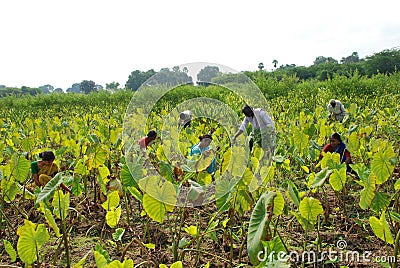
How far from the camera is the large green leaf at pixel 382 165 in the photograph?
6.78 feet

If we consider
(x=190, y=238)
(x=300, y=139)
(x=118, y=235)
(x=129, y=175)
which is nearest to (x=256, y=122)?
(x=300, y=139)

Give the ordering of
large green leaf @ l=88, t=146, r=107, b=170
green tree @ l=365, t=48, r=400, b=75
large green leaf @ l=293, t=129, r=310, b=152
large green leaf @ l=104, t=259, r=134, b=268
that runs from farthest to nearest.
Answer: green tree @ l=365, t=48, r=400, b=75
large green leaf @ l=293, t=129, r=310, b=152
large green leaf @ l=88, t=146, r=107, b=170
large green leaf @ l=104, t=259, r=134, b=268

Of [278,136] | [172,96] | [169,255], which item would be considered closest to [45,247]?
[169,255]

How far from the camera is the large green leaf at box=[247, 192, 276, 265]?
117cm

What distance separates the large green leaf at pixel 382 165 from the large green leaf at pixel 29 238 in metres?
1.68

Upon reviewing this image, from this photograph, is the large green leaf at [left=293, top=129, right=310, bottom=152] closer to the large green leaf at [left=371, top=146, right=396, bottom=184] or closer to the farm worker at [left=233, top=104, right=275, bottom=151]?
the farm worker at [left=233, top=104, right=275, bottom=151]

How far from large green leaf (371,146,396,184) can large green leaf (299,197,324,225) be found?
547 mm

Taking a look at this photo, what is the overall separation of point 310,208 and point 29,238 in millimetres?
1214

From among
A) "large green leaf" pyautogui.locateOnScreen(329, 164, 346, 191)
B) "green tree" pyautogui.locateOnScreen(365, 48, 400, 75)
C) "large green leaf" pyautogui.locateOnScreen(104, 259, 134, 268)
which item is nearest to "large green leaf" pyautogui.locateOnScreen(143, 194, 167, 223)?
"large green leaf" pyautogui.locateOnScreen(104, 259, 134, 268)

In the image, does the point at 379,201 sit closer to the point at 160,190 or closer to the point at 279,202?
the point at 279,202

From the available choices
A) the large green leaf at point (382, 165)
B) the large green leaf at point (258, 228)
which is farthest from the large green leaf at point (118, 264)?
the large green leaf at point (382, 165)

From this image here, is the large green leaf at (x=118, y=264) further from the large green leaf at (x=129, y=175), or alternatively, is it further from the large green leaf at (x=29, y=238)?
the large green leaf at (x=129, y=175)

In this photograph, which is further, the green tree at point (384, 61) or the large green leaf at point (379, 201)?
the green tree at point (384, 61)

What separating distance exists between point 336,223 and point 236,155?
123 cm
